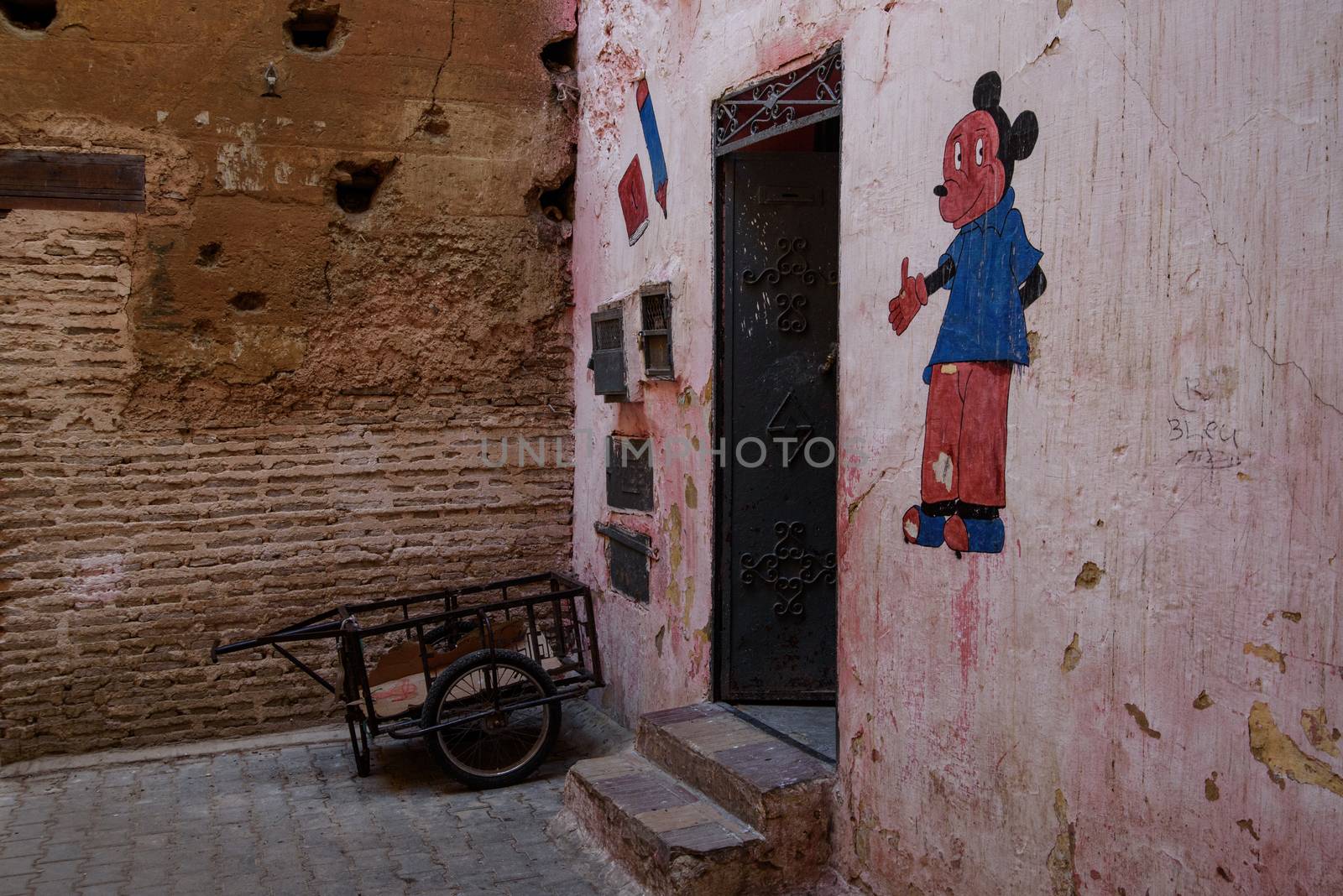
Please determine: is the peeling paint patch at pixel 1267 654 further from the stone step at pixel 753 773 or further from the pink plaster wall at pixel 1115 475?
the stone step at pixel 753 773

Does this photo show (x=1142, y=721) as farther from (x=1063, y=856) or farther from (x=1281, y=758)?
(x=1063, y=856)

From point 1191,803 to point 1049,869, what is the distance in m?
0.56

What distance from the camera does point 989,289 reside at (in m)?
3.23

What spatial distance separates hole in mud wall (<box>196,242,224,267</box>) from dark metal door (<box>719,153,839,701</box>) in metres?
2.98

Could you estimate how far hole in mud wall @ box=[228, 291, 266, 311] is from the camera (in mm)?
6305

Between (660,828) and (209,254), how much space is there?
13.3 ft

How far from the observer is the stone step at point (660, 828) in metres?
3.85

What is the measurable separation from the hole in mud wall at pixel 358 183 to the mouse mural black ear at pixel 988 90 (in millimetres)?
4110

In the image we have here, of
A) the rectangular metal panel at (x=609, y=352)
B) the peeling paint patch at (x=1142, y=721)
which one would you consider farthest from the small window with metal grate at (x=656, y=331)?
the peeling paint patch at (x=1142, y=721)

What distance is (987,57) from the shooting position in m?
3.24

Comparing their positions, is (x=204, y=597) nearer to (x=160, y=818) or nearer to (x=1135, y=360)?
(x=160, y=818)

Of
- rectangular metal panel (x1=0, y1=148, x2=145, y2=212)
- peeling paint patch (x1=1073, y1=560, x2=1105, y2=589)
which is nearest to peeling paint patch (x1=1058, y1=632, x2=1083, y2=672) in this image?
peeling paint patch (x1=1073, y1=560, x2=1105, y2=589)

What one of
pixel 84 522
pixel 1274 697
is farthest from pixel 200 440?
pixel 1274 697

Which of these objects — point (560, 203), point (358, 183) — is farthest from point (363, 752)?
point (560, 203)
